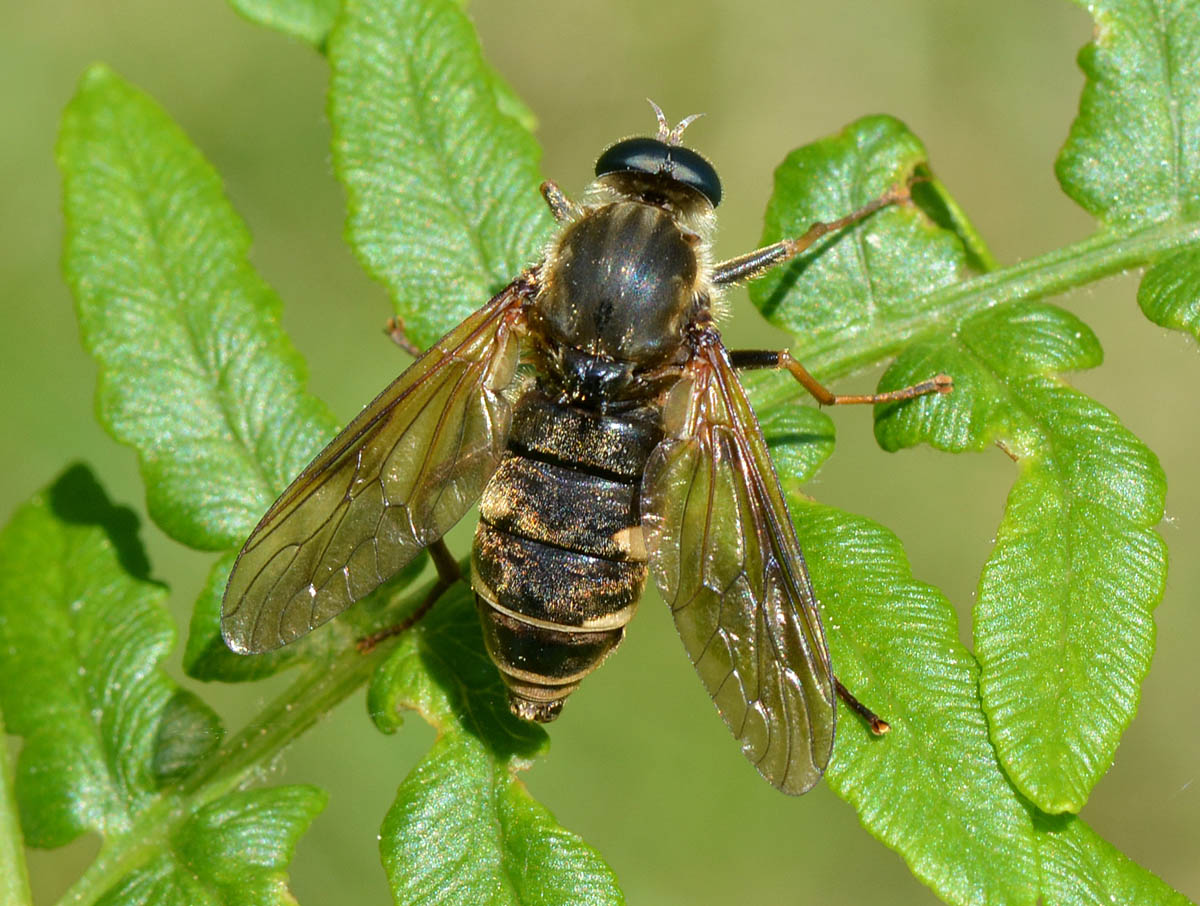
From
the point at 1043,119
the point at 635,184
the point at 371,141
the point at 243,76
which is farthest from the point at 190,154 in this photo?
the point at 1043,119

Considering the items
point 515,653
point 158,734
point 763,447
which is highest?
point 763,447

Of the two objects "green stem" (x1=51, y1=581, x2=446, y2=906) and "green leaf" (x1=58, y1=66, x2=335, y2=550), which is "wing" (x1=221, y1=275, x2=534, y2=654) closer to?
"green stem" (x1=51, y1=581, x2=446, y2=906)

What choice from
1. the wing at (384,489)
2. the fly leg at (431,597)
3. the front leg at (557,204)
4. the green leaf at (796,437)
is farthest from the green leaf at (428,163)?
the green leaf at (796,437)

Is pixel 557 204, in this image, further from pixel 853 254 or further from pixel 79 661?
pixel 79 661

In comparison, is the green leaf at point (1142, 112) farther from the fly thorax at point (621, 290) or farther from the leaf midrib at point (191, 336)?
the leaf midrib at point (191, 336)

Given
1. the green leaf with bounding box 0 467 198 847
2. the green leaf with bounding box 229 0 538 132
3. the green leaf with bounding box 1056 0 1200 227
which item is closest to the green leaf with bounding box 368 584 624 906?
the green leaf with bounding box 0 467 198 847

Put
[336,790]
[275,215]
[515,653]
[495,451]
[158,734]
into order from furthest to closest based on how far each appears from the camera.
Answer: [275,215] → [336,790] → [158,734] → [495,451] → [515,653]

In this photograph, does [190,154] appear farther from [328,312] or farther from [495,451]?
[328,312]
